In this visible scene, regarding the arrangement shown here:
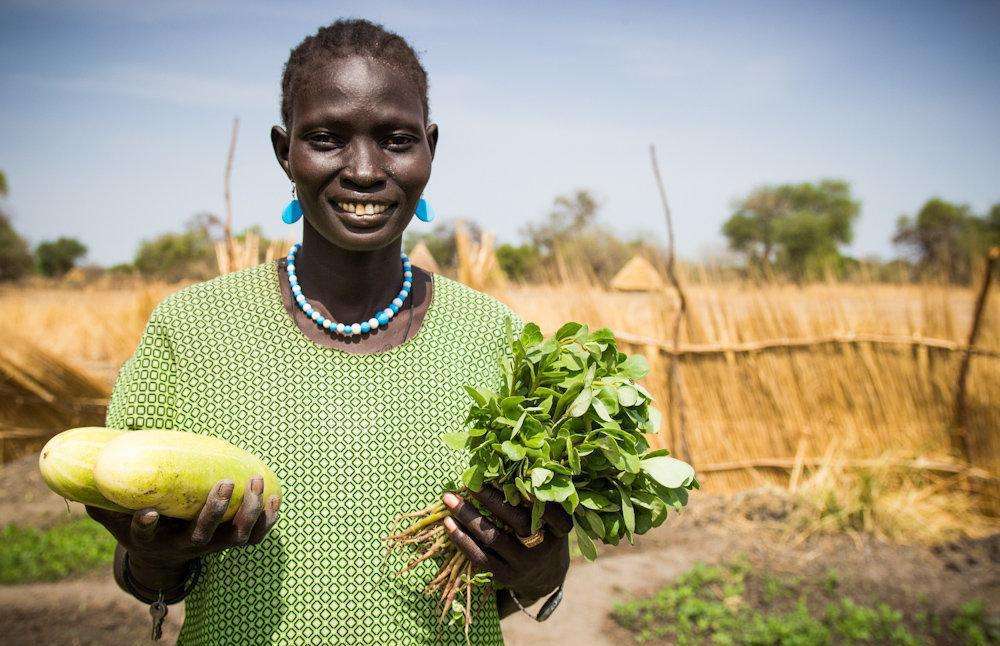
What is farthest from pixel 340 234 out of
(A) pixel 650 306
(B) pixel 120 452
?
(A) pixel 650 306

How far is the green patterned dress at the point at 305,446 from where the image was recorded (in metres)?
1.57

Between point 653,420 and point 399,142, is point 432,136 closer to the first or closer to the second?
point 399,142

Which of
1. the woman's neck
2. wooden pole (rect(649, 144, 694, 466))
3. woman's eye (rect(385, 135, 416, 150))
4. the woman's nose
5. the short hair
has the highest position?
the short hair

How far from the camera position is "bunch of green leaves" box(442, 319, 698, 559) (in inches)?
57.2

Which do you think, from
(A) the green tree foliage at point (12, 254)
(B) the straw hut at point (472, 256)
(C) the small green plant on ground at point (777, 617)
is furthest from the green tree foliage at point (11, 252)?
(C) the small green plant on ground at point (777, 617)

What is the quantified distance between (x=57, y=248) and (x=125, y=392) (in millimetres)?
55578

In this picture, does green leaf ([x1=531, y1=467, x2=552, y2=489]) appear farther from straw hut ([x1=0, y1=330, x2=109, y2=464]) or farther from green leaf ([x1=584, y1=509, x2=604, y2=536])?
straw hut ([x1=0, y1=330, x2=109, y2=464])

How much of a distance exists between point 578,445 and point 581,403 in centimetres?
9

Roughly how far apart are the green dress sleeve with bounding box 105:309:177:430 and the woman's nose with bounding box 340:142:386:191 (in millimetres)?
537

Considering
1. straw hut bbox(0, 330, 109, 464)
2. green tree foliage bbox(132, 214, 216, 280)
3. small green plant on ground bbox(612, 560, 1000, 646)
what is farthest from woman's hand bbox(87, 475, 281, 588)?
green tree foliage bbox(132, 214, 216, 280)

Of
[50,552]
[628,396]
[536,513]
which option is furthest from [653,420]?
[50,552]

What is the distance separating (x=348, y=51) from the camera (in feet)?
5.61

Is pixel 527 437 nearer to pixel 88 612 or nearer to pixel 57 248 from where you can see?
pixel 88 612

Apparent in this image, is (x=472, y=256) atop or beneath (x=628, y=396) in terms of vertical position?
beneath
